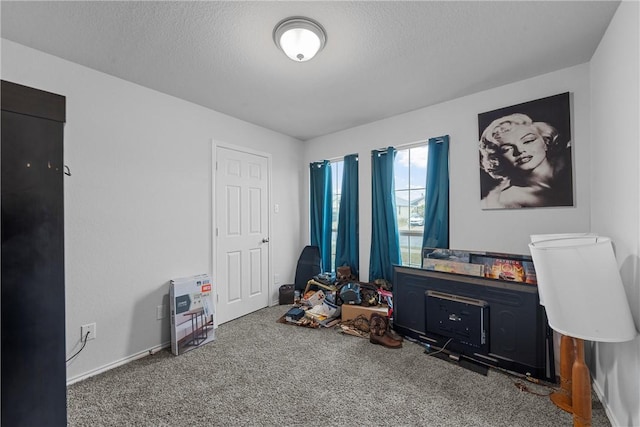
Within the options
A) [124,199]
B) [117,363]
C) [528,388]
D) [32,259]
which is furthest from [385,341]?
[124,199]

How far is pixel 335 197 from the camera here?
151 inches

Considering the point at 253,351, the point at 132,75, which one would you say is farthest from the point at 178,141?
the point at 253,351

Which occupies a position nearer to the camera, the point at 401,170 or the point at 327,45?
the point at 327,45

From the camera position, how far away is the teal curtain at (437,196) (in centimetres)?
271

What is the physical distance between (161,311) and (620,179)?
3.50 meters

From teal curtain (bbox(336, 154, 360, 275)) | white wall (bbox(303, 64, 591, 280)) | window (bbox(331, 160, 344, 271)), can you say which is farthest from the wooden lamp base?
window (bbox(331, 160, 344, 271))

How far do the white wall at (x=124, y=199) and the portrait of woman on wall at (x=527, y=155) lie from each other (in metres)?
2.79

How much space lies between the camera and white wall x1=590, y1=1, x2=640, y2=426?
1316 mm

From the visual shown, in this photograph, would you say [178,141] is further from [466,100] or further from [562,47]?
[562,47]

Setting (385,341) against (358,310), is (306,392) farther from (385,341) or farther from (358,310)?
(358,310)

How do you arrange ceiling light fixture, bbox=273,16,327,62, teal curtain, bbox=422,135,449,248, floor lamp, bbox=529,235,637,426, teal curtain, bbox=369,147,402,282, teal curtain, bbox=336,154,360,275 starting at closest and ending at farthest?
floor lamp, bbox=529,235,637,426
ceiling light fixture, bbox=273,16,327,62
teal curtain, bbox=422,135,449,248
teal curtain, bbox=369,147,402,282
teal curtain, bbox=336,154,360,275

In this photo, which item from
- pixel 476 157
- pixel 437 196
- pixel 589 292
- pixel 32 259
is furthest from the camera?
pixel 437 196

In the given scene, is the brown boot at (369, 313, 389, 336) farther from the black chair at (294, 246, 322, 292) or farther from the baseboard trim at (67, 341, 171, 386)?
the baseboard trim at (67, 341, 171, 386)

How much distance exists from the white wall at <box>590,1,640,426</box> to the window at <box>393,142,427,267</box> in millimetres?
1396
